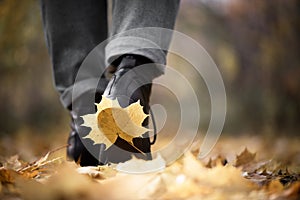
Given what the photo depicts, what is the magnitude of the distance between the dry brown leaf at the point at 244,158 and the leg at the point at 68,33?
1.70ft

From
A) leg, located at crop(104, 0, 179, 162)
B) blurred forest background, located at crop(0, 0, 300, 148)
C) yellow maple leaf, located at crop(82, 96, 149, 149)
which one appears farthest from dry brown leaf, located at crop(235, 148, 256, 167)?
blurred forest background, located at crop(0, 0, 300, 148)

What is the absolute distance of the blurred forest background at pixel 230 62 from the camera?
4.39m

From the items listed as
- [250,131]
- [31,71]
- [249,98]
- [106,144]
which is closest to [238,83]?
[249,98]

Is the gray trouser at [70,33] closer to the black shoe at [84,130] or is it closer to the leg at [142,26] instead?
the black shoe at [84,130]

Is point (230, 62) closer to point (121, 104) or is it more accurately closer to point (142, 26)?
point (142, 26)

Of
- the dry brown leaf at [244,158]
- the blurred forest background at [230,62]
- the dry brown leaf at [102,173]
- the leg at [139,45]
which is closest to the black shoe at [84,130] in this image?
the leg at [139,45]

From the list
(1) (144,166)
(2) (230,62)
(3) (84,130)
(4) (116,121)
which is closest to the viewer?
(1) (144,166)

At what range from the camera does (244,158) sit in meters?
1.57

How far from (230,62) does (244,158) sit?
4.38m

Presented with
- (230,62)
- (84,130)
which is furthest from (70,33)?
(230,62)

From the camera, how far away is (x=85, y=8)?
5.30ft

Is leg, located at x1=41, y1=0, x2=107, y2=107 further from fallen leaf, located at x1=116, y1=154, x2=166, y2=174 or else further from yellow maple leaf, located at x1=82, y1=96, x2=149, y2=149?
fallen leaf, located at x1=116, y1=154, x2=166, y2=174

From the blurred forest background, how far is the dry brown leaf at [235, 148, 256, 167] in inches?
102

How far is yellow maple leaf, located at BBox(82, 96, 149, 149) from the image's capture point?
1151mm
